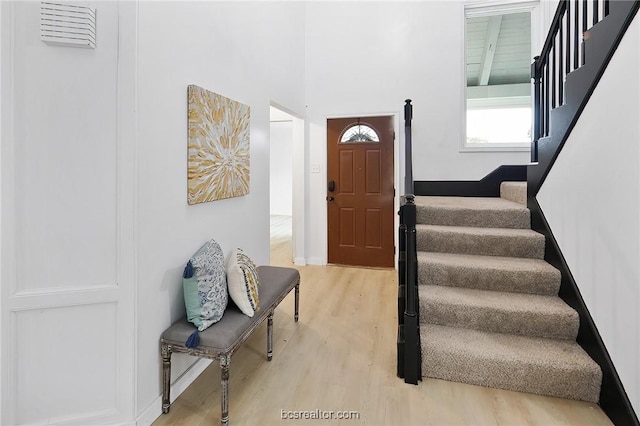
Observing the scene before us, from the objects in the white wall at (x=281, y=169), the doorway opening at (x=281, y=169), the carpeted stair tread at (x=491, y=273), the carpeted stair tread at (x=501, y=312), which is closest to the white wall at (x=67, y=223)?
the carpeted stair tread at (x=501, y=312)

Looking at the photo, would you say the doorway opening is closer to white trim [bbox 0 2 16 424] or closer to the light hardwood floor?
the light hardwood floor

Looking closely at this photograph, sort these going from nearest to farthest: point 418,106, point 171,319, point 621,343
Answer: point 621,343 < point 171,319 < point 418,106

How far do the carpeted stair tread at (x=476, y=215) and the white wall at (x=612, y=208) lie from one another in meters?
0.64

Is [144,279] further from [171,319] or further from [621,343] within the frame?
[621,343]

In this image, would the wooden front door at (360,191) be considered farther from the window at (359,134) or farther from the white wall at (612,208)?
the white wall at (612,208)

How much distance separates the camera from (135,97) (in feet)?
5.24

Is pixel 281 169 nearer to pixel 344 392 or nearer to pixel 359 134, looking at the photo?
pixel 359 134

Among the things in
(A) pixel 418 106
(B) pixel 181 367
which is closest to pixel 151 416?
(B) pixel 181 367

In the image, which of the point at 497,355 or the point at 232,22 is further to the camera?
the point at 232,22

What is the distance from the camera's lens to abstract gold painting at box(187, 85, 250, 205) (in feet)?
6.79

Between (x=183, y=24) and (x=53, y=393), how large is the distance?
80.9 inches

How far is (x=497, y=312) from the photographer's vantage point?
218 centimetres

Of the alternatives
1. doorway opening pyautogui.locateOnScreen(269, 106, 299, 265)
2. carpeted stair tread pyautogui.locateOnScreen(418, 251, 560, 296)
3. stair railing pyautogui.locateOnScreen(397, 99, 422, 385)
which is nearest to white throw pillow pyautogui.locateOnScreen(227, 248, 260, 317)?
stair railing pyautogui.locateOnScreen(397, 99, 422, 385)

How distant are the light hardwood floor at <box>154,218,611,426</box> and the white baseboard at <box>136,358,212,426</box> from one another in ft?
0.11
